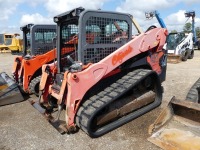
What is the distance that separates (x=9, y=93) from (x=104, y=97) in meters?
2.65

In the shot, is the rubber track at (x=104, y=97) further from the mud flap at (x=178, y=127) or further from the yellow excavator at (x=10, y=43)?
the yellow excavator at (x=10, y=43)

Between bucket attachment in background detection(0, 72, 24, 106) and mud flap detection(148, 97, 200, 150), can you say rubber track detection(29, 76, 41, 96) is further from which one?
mud flap detection(148, 97, 200, 150)

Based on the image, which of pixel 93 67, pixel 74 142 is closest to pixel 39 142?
pixel 74 142

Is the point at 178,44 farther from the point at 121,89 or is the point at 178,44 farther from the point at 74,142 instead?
the point at 74,142

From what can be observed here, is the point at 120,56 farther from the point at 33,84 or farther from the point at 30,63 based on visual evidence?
the point at 30,63

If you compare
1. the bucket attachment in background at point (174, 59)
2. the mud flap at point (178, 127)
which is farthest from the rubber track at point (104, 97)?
the bucket attachment in background at point (174, 59)

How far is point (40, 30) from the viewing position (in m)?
6.70

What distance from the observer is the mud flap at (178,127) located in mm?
3312

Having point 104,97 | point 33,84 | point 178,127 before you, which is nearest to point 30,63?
point 33,84

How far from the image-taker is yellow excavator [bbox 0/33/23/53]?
80.7 feet

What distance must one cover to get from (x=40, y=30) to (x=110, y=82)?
10.9 feet

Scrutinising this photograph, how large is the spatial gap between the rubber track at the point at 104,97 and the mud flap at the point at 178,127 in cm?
74

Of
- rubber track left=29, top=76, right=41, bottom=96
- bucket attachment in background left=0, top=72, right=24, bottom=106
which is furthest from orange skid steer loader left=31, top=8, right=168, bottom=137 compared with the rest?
rubber track left=29, top=76, right=41, bottom=96

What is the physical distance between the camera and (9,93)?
5445 millimetres
